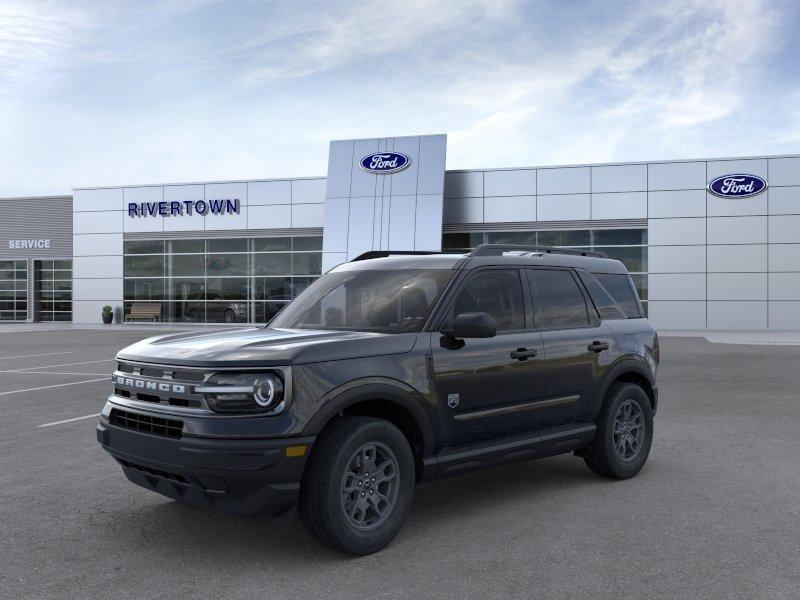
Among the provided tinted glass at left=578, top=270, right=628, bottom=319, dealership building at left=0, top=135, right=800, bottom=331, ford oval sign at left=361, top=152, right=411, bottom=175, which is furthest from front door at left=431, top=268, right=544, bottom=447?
ford oval sign at left=361, top=152, right=411, bottom=175

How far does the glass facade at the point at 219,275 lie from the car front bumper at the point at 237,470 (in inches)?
1175

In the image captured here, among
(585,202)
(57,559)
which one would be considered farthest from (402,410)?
(585,202)

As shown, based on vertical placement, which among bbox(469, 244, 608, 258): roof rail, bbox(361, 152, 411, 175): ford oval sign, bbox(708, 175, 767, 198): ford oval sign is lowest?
bbox(469, 244, 608, 258): roof rail

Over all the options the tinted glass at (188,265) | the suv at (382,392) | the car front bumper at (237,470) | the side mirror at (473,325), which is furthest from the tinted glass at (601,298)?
the tinted glass at (188,265)

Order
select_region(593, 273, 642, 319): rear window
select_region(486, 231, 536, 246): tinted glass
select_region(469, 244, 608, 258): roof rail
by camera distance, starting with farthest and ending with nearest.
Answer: select_region(486, 231, 536, 246): tinted glass → select_region(593, 273, 642, 319): rear window → select_region(469, 244, 608, 258): roof rail

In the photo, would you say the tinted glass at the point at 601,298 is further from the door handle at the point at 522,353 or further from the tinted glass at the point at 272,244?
the tinted glass at the point at 272,244

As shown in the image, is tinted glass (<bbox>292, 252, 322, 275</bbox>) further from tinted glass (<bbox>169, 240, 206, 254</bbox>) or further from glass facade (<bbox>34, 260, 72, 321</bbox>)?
glass facade (<bbox>34, 260, 72, 321</bbox>)

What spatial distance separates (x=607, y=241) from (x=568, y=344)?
2660 cm

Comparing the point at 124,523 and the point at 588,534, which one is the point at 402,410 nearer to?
the point at 588,534

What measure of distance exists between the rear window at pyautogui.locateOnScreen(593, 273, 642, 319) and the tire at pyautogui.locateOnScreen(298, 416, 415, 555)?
→ 2.89m

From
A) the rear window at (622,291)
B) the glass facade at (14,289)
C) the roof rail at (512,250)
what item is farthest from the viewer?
the glass facade at (14,289)

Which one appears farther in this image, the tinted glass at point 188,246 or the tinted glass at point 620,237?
the tinted glass at point 188,246

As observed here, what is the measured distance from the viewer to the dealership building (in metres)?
29.9

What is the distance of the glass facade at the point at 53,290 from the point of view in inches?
1630
